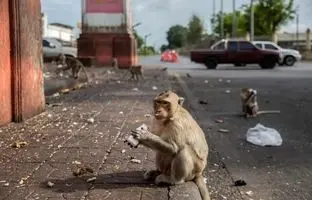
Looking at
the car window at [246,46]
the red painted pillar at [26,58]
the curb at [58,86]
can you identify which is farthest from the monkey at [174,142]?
the car window at [246,46]

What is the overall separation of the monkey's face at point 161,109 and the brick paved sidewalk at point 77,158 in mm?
728

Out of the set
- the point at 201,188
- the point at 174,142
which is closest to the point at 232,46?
the point at 201,188

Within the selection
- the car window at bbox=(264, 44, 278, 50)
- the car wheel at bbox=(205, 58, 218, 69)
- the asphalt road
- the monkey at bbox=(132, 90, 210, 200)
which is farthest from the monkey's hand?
the car window at bbox=(264, 44, 278, 50)

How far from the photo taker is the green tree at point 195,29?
4122 inches

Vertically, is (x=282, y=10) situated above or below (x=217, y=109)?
above

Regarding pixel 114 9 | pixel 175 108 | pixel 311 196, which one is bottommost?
pixel 311 196

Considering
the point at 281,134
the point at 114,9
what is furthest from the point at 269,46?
the point at 281,134

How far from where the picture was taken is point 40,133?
8.20 metres

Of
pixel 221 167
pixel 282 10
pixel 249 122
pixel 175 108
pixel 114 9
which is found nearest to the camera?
pixel 175 108

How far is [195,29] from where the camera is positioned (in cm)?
10650

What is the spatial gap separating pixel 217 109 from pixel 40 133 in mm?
6102

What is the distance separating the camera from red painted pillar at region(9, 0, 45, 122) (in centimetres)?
911

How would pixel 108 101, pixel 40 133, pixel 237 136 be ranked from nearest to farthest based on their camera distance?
pixel 40 133, pixel 237 136, pixel 108 101

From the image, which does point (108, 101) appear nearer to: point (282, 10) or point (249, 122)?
point (249, 122)
